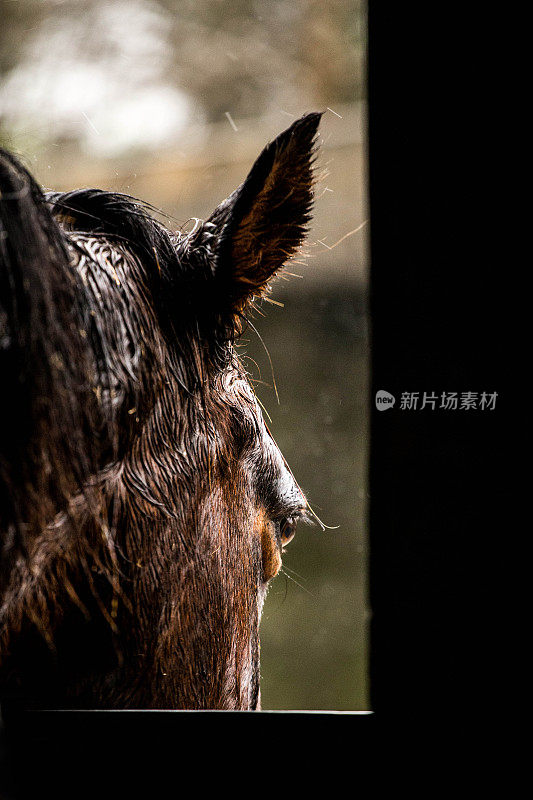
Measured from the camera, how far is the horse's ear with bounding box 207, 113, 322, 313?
1.76ft

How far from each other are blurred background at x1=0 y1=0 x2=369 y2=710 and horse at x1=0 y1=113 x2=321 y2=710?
109 mm

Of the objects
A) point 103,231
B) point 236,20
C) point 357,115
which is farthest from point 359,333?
point 103,231

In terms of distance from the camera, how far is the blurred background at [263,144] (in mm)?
1001

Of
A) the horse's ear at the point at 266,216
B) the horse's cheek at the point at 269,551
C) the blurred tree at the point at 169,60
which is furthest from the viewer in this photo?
the blurred tree at the point at 169,60

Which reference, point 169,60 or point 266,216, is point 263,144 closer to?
point 169,60

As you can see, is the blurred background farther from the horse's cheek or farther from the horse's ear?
the horse's cheek

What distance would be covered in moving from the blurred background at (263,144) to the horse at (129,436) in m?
0.11

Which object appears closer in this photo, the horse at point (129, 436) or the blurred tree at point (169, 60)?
the horse at point (129, 436)

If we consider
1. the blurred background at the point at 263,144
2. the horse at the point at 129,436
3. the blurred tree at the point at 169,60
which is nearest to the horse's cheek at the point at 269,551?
the horse at the point at 129,436

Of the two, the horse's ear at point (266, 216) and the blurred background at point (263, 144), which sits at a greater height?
the blurred background at point (263, 144)

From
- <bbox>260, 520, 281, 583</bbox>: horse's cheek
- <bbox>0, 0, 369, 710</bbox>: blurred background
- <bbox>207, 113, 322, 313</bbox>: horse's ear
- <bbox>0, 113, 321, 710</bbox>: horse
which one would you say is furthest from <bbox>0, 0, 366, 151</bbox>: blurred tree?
<bbox>260, 520, 281, 583</bbox>: horse's cheek

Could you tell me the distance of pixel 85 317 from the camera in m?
0.45

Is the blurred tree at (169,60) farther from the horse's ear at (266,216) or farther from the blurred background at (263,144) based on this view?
the horse's ear at (266,216)

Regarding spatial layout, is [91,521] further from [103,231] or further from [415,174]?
[415,174]
